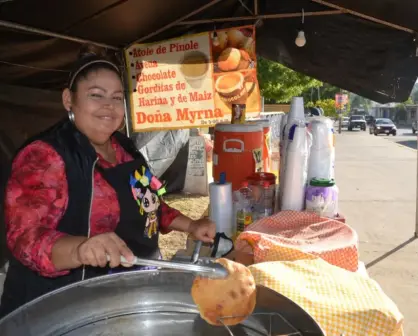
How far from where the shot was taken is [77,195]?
150cm

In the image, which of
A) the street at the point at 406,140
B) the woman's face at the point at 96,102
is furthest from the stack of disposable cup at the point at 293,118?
the street at the point at 406,140

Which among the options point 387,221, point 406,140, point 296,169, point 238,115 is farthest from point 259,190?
point 406,140

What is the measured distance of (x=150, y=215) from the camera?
1.77 m

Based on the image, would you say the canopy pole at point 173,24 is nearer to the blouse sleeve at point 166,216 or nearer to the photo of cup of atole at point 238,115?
the photo of cup of atole at point 238,115

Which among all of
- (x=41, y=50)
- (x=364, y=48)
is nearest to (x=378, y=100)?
(x=364, y=48)

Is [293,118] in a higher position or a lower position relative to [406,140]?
higher

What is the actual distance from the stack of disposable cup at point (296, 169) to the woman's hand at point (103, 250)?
146 cm

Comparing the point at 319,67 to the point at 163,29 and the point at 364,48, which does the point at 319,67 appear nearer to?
the point at 364,48

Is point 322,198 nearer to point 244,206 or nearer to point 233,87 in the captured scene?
point 244,206

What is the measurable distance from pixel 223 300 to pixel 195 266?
165 mm

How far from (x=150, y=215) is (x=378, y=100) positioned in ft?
10.2

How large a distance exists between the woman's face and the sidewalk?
3195 mm

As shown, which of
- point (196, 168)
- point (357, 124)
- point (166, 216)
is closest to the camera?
point (166, 216)

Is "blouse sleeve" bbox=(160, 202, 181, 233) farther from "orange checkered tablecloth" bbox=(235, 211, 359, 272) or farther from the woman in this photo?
"orange checkered tablecloth" bbox=(235, 211, 359, 272)
